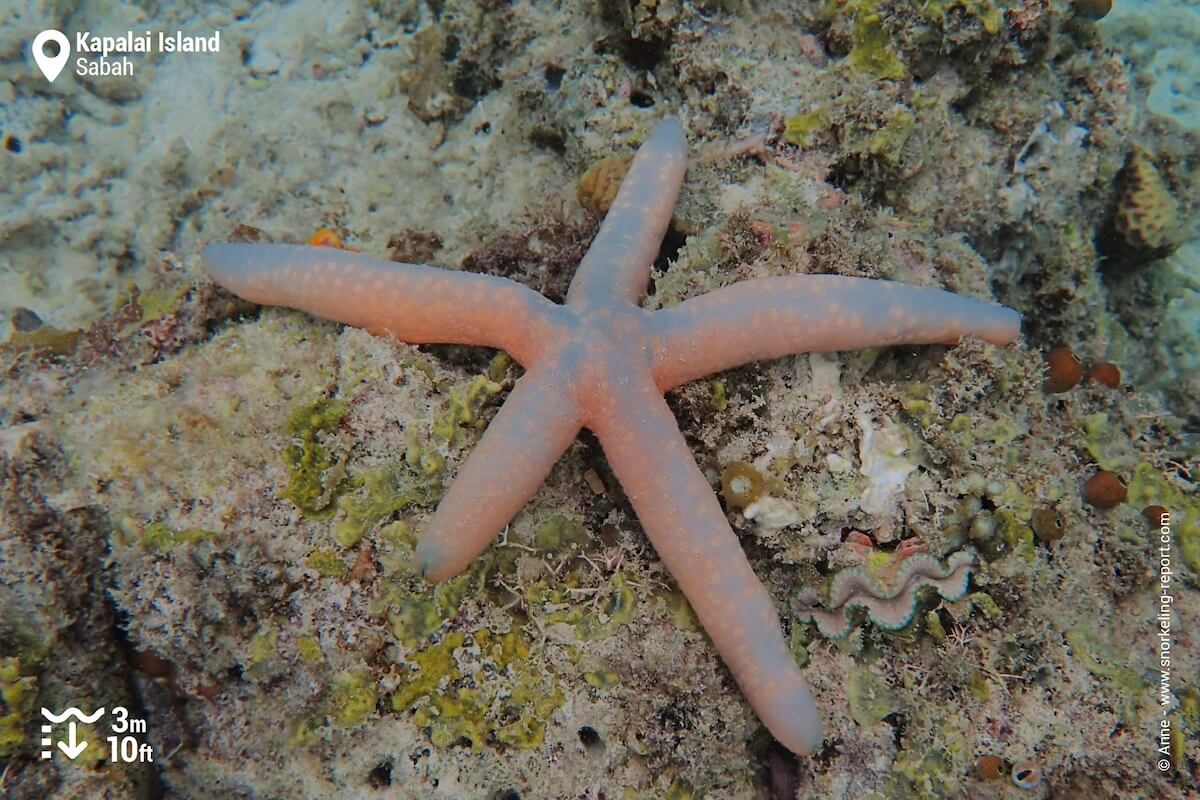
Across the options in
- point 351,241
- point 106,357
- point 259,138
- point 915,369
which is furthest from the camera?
point 259,138

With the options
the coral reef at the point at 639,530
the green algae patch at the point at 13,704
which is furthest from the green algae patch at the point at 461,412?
the green algae patch at the point at 13,704

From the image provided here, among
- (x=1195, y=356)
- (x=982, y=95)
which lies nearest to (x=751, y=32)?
(x=982, y=95)

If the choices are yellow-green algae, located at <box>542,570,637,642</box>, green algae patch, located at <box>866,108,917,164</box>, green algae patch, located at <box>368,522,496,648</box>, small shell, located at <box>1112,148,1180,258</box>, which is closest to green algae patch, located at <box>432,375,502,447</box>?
green algae patch, located at <box>368,522,496,648</box>

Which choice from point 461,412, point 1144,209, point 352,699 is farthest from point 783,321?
point 1144,209

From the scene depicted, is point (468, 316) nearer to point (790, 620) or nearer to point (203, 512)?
point (203, 512)

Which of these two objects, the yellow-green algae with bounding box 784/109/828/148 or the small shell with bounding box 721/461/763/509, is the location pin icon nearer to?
the yellow-green algae with bounding box 784/109/828/148

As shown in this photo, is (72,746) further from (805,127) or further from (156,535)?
(805,127)
